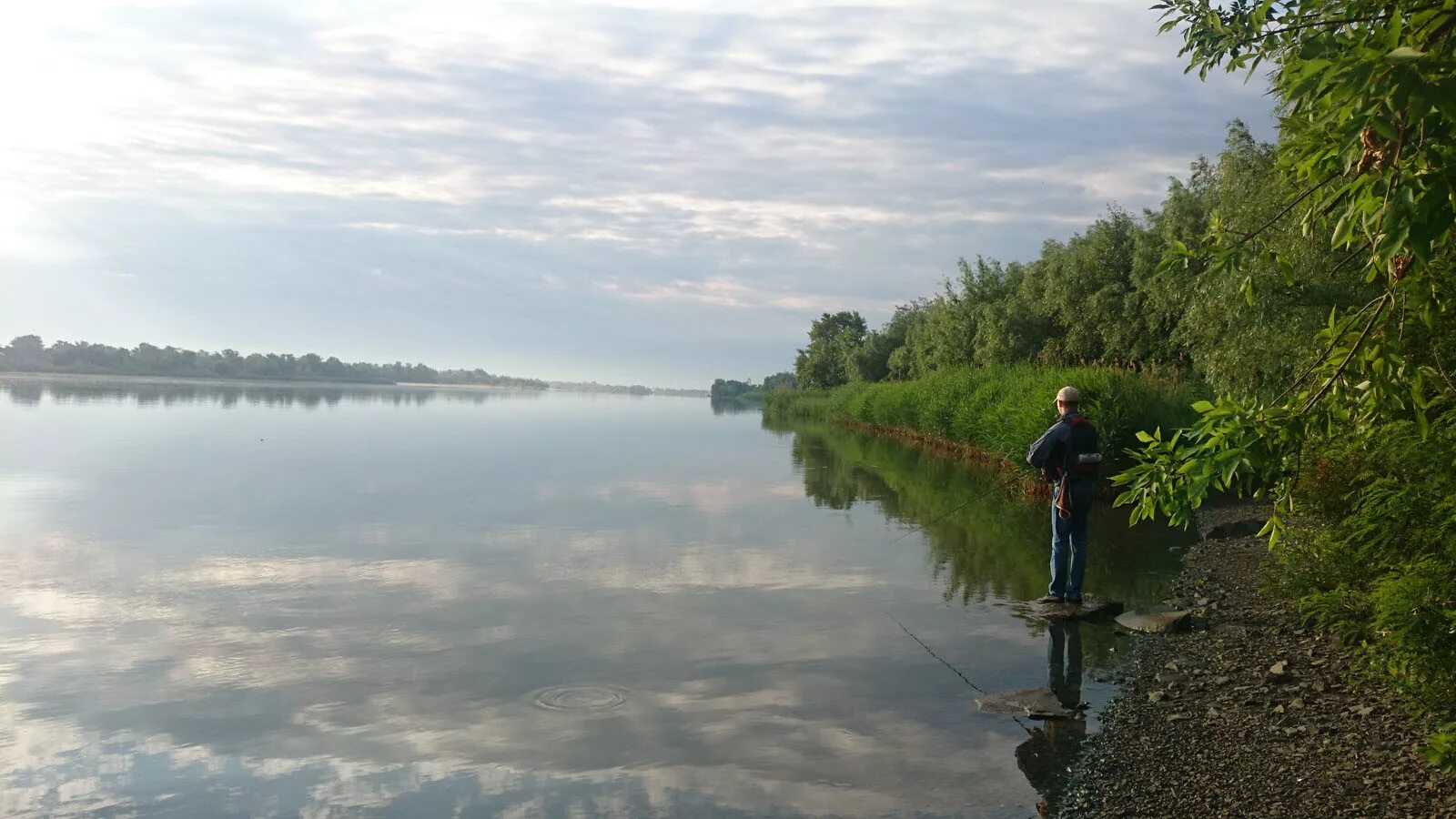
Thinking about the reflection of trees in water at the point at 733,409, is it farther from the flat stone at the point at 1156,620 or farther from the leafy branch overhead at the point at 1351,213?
the leafy branch overhead at the point at 1351,213

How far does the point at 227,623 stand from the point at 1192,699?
9.07 m

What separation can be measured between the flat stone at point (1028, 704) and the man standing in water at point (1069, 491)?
3532mm

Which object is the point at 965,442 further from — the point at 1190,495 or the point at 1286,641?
the point at 1190,495

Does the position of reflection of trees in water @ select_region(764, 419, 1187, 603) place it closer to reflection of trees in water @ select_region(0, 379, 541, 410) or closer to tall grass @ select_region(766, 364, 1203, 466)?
tall grass @ select_region(766, 364, 1203, 466)

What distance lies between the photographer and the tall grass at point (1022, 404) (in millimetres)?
22188

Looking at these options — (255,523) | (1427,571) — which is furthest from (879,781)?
(255,523)

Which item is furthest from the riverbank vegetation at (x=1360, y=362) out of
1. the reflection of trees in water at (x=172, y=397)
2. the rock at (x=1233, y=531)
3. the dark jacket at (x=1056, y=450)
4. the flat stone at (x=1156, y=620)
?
the reflection of trees in water at (x=172, y=397)

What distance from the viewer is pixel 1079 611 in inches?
430

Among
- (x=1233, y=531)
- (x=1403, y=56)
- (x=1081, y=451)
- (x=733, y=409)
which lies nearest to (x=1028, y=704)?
(x=1081, y=451)

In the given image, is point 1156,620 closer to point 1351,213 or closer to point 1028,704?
point 1028,704

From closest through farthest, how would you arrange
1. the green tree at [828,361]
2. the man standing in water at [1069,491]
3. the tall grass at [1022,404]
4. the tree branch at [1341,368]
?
the tree branch at [1341,368], the man standing in water at [1069,491], the tall grass at [1022,404], the green tree at [828,361]

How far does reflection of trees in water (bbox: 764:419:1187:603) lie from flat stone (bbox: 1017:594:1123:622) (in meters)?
0.80

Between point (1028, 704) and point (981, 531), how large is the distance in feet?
34.0

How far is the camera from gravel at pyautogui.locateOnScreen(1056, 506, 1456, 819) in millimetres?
5750
